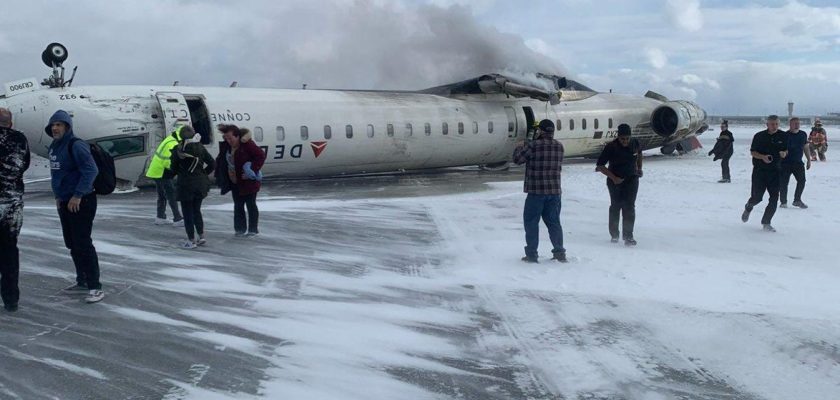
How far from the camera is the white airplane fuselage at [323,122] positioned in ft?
46.6

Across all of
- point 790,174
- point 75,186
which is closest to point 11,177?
point 75,186

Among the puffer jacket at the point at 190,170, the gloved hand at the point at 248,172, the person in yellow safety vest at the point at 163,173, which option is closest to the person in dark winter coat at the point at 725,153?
the gloved hand at the point at 248,172

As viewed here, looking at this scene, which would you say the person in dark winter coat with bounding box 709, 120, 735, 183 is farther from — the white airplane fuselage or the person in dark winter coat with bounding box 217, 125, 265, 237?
the person in dark winter coat with bounding box 217, 125, 265, 237

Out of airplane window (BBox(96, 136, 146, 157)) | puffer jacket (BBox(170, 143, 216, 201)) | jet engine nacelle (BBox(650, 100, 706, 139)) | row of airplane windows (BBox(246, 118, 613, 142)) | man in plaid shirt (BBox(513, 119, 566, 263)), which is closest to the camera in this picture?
man in plaid shirt (BBox(513, 119, 566, 263))

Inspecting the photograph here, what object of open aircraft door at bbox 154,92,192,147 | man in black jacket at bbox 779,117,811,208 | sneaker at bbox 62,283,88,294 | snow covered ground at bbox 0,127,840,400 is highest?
open aircraft door at bbox 154,92,192,147

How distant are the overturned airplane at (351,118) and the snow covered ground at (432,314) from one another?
4.15 m

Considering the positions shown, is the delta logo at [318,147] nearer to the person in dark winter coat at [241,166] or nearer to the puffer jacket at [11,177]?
the person in dark winter coat at [241,166]

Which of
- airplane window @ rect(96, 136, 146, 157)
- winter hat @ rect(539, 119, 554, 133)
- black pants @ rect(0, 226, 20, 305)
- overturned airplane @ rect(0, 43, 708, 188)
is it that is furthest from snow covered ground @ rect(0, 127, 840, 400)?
overturned airplane @ rect(0, 43, 708, 188)

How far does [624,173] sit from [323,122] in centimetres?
918

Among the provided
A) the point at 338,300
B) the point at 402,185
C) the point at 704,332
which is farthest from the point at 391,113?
the point at 704,332

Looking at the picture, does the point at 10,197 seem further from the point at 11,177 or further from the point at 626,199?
the point at 626,199

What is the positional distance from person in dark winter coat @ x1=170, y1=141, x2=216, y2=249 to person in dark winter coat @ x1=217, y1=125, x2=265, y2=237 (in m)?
0.62

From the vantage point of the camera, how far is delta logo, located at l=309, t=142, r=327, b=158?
53.3 feet

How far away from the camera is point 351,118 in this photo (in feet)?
55.4
